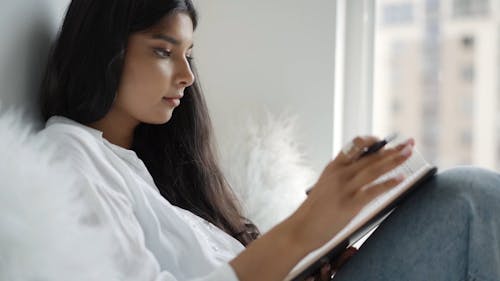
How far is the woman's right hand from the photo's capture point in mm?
767

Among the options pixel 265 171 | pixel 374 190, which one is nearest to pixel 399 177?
pixel 374 190

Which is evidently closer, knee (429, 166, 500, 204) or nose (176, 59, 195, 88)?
knee (429, 166, 500, 204)

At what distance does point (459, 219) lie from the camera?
92 cm

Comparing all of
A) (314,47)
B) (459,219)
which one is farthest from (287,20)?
(459,219)

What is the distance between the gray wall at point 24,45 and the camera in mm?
955

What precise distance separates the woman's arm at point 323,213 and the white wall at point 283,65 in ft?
3.28

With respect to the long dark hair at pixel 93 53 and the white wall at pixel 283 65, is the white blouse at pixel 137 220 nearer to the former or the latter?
the long dark hair at pixel 93 53

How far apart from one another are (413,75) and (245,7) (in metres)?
0.56

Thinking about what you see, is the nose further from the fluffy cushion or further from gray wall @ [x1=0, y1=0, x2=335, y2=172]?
gray wall @ [x1=0, y1=0, x2=335, y2=172]

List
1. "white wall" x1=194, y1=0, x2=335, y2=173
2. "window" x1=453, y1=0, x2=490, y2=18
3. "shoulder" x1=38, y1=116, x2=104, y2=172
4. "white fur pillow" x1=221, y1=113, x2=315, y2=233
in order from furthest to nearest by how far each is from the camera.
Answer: "window" x1=453, y1=0, x2=490, y2=18, "white wall" x1=194, y1=0, x2=335, y2=173, "white fur pillow" x1=221, y1=113, x2=315, y2=233, "shoulder" x1=38, y1=116, x2=104, y2=172

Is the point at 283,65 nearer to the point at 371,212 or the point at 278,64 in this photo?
the point at 278,64

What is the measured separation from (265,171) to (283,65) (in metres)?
0.40

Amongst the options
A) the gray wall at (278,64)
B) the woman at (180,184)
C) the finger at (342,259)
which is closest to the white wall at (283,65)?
the gray wall at (278,64)

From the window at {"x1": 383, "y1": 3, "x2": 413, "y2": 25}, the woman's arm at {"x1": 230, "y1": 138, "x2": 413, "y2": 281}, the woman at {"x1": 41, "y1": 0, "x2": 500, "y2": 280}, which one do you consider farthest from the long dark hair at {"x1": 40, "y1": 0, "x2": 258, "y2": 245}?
the window at {"x1": 383, "y1": 3, "x2": 413, "y2": 25}
